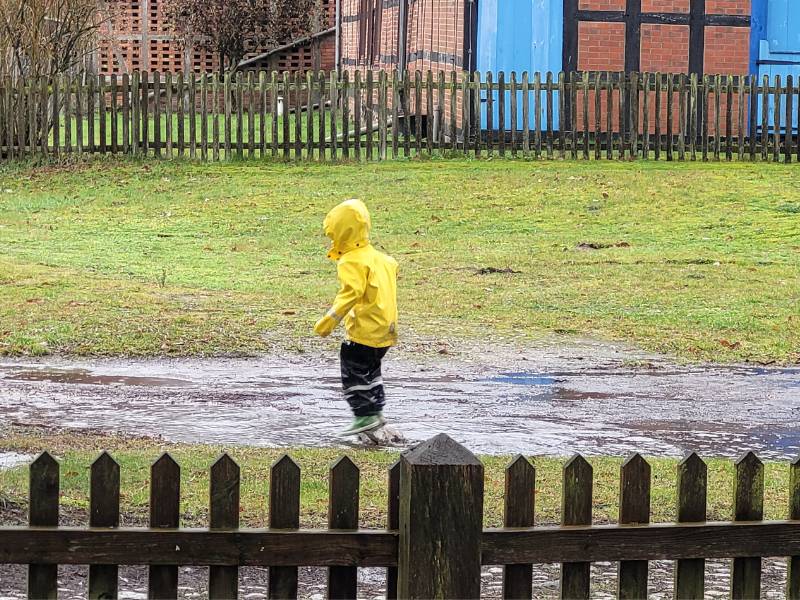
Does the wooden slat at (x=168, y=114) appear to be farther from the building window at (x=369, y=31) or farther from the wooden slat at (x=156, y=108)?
the building window at (x=369, y=31)

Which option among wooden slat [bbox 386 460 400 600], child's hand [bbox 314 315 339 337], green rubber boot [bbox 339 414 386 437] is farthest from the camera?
green rubber boot [bbox 339 414 386 437]

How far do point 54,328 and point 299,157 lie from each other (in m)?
11.5

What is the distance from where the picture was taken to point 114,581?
361 cm

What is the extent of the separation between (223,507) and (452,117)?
743 inches

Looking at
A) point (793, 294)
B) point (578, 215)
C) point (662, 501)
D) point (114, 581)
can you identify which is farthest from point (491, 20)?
point (114, 581)

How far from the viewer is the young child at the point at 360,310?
7.54m

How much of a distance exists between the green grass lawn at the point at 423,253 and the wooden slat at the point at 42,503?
7.05 m

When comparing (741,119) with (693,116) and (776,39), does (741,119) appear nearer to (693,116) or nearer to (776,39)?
(693,116)

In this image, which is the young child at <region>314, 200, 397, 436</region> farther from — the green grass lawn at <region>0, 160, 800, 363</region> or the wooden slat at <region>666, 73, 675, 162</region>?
the wooden slat at <region>666, 73, 675, 162</region>

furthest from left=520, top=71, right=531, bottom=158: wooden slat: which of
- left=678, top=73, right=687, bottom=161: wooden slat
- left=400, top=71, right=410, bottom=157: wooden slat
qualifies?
left=678, top=73, right=687, bottom=161: wooden slat

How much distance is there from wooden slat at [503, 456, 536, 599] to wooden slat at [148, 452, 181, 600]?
0.81 meters

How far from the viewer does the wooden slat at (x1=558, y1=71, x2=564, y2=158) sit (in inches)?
866

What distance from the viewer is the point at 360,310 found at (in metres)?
7.69

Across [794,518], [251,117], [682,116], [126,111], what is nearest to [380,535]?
[794,518]
